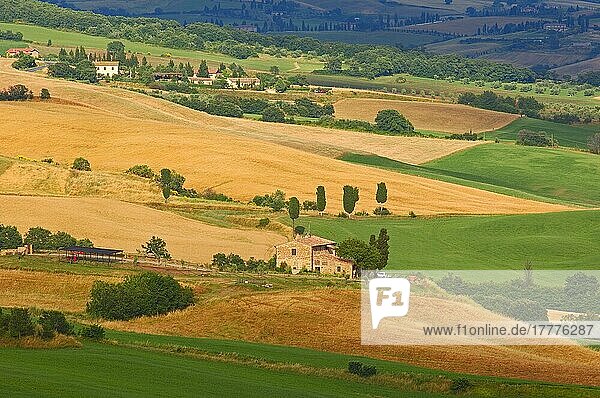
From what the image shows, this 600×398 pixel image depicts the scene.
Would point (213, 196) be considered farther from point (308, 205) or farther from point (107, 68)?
point (107, 68)

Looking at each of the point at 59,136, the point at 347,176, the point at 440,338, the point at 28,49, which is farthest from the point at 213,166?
the point at 28,49

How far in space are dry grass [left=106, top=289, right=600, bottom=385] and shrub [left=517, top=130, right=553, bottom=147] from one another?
80932 millimetres

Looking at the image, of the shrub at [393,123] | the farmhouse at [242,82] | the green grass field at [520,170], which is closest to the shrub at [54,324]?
the green grass field at [520,170]

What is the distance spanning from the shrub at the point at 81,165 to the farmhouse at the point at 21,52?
6975 centimetres

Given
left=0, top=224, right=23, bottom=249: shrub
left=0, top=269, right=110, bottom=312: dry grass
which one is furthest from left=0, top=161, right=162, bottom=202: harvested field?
left=0, top=269, right=110, bottom=312: dry grass

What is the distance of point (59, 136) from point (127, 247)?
43.9 metres

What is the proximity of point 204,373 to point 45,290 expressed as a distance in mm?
21588

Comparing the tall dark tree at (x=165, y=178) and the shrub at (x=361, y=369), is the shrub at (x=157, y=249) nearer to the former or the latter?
the tall dark tree at (x=165, y=178)

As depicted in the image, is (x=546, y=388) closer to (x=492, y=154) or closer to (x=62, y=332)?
(x=62, y=332)

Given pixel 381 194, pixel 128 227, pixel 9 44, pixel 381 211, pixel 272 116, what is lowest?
pixel 381 211

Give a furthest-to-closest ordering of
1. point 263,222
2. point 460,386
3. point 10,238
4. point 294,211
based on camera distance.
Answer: point 263,222
point 294,211
point 10,238
point 460,386

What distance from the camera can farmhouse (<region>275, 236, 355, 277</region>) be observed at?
247ft

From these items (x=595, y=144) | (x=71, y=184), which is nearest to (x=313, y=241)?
(x=71, y=184)

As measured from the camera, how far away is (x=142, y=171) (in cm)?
10362
